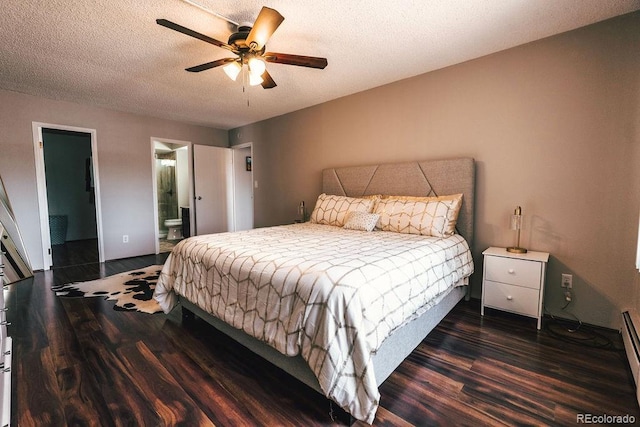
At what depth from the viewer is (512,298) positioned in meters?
2.31

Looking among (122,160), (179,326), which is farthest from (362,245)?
(122,160)

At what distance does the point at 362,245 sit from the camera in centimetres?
212

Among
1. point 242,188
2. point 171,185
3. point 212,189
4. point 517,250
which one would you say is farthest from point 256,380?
point 171,185

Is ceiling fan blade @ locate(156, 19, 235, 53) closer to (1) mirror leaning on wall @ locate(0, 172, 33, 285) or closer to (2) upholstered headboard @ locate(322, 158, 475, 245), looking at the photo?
(2) upholstered headboard @ locate(322, 158, 475, 245)

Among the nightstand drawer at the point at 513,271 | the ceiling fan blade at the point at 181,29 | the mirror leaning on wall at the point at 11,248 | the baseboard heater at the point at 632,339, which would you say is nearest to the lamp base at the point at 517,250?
the nightstand drawer at the point at 513,271

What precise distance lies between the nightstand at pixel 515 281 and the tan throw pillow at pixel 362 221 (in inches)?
41.2

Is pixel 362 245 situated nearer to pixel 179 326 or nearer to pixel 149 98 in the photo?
pixel 179 326

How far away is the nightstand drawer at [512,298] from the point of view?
2228 mm

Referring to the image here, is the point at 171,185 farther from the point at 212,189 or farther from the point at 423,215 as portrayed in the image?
the point at 423,215

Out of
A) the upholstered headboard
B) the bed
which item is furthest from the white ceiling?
the bed

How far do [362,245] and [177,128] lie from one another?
463 centimetres

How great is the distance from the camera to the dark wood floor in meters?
1.37
